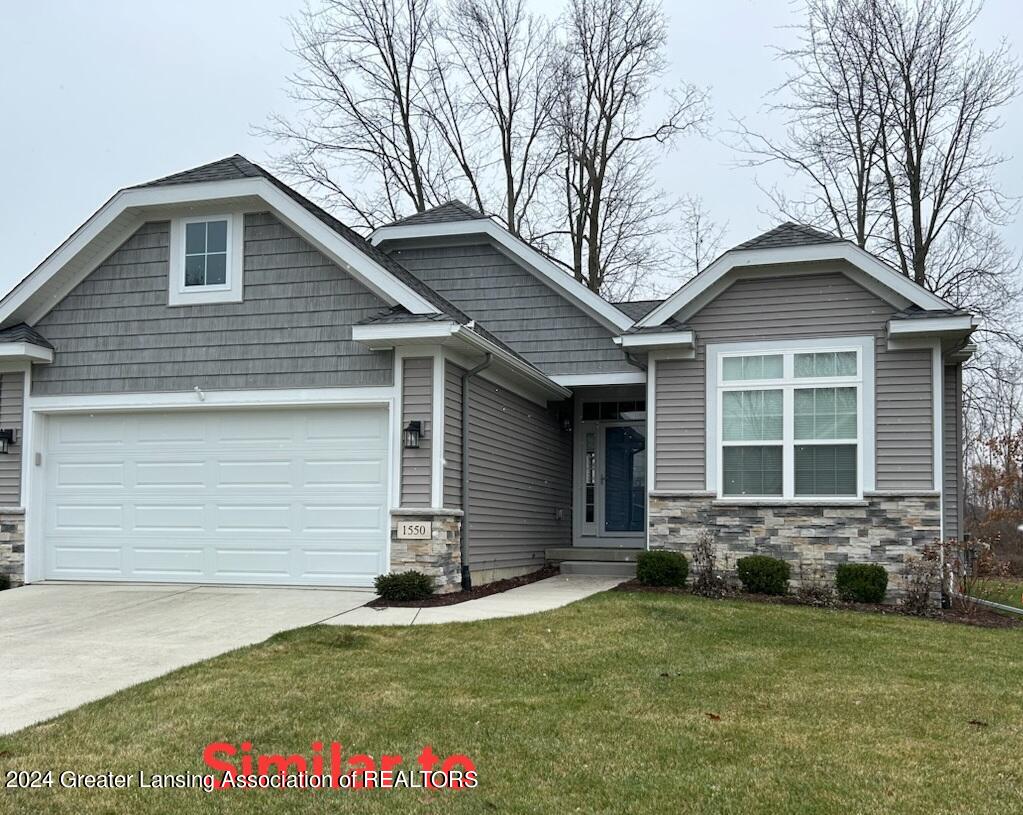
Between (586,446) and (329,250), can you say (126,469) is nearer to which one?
(329,250)

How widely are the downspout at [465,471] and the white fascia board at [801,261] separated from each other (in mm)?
2386

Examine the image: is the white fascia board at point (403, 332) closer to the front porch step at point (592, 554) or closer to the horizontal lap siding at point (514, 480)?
the horizontal lap siding at point (514, 480)

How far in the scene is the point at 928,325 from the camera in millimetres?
11367

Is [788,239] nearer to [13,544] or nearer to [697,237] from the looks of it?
[13,544]

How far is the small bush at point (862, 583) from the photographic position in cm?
1102

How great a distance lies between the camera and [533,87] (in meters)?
26.8

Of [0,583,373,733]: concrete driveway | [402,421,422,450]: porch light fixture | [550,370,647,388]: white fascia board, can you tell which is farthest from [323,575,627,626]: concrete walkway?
[550,370,647,388]: white fascia board

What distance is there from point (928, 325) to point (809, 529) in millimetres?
2725

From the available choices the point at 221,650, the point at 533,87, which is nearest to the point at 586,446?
the point at 221,650

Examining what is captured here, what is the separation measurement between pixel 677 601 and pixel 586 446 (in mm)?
5939

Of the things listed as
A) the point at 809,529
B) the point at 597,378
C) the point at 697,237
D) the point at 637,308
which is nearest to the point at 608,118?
the point at 697,237

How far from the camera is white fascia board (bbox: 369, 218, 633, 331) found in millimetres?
14531

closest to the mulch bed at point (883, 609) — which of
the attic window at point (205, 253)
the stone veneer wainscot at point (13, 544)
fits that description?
the attic window at point (205, 253)

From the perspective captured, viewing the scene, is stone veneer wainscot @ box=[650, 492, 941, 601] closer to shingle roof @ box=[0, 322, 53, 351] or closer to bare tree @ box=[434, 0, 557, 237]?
shingle roof @ box=[0, 322, 53, 351]
